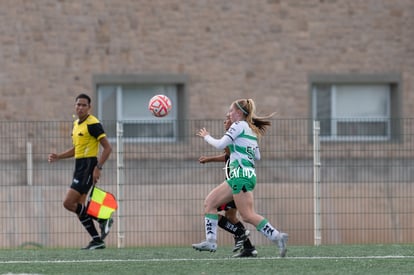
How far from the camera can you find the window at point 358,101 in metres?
23.5

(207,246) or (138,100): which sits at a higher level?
(138,100)

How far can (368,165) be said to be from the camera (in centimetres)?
2167

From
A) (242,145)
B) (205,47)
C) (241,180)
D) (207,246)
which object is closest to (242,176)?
(241,180)

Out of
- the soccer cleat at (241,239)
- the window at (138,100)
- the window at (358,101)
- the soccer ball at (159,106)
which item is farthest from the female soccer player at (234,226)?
the window at (358,101)

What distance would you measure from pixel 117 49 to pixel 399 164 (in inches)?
223

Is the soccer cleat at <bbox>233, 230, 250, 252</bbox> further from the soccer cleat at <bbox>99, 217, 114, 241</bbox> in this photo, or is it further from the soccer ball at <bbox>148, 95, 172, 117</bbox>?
the soccer cleat at <bbox>99, 217, 114, 241</bbox>

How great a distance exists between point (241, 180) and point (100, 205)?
126 inches

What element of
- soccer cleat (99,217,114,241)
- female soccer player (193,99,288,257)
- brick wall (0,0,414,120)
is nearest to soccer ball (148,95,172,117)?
soccer cleat (99,217,114,241)

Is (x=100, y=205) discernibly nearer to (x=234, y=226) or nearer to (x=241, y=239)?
(x=234, y=226)

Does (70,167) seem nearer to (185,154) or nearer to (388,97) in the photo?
(185,154)

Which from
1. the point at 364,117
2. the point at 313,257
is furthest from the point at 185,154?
the point at 313,257

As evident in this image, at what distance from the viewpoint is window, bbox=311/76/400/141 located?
2345 cm

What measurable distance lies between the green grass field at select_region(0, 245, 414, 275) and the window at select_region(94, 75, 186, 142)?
718cm

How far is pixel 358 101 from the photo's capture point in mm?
23766
